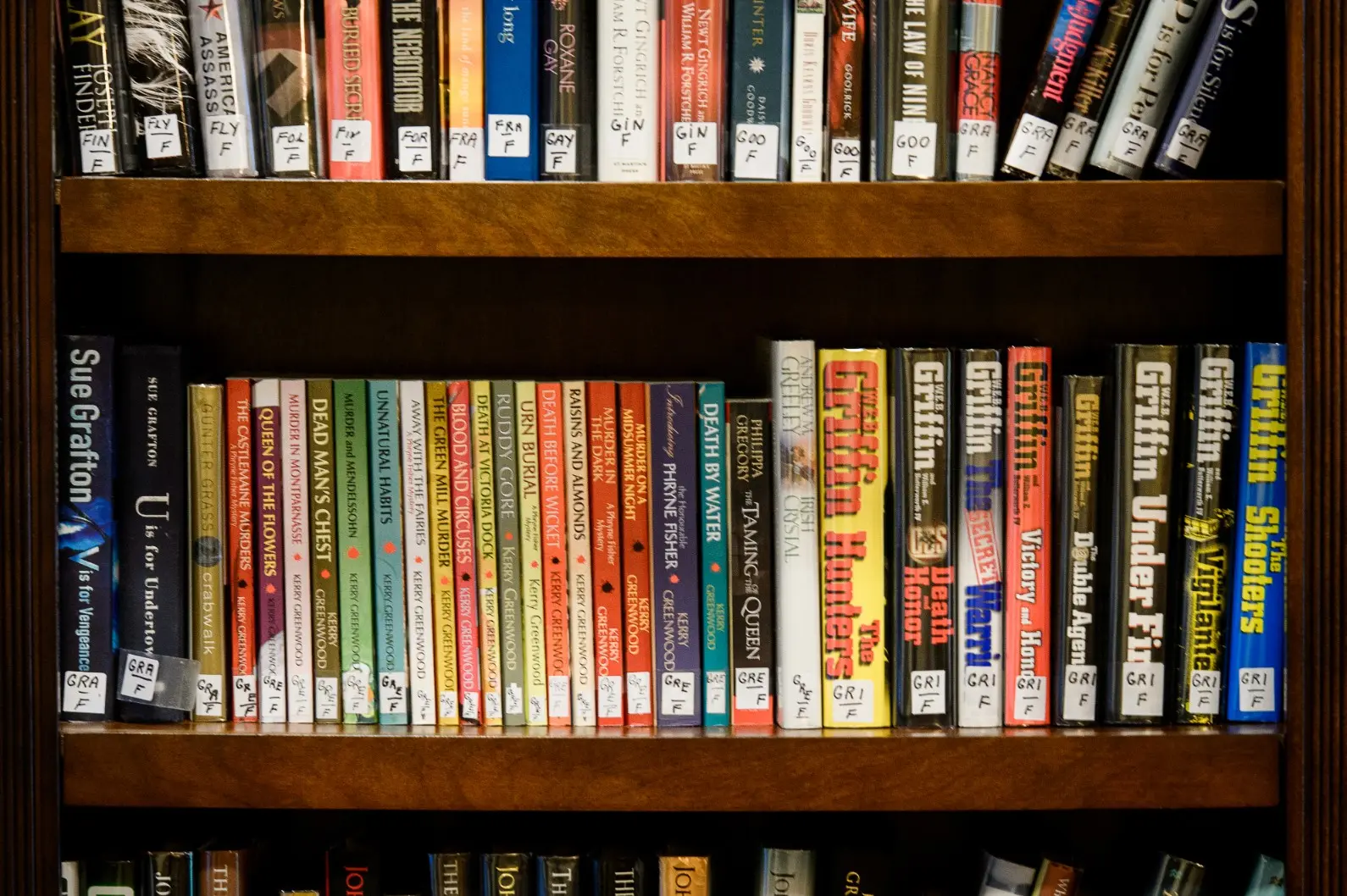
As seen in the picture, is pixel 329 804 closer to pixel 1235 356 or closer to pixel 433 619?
pixel 433 619

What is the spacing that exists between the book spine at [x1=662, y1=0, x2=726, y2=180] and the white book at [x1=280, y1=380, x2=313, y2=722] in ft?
1.27

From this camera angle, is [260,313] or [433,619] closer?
[433,619]

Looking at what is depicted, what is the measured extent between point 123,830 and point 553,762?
474 mm

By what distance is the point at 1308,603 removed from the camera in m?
0.97

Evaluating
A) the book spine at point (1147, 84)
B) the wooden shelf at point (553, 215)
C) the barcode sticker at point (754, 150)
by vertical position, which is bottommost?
the wooden shelf at point (553, 215)

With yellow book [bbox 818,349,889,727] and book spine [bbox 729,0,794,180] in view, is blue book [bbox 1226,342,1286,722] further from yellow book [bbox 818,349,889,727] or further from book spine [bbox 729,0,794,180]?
book spine [bbox 729,0,794,180]

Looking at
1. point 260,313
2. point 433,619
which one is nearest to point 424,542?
point 433,619

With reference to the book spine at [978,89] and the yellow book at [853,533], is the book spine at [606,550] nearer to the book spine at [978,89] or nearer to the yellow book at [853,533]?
the yellow book at [853,533]

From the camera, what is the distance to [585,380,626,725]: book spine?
1.01m

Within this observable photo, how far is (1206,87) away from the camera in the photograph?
1.00 metres

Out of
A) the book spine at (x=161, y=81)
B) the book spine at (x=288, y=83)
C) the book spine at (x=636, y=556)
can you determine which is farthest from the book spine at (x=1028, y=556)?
the book spine at (x=161, y=81)

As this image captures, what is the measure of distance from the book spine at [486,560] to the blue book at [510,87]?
0.19m

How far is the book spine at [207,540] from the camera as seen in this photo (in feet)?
3.33

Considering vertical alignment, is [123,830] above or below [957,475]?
below
